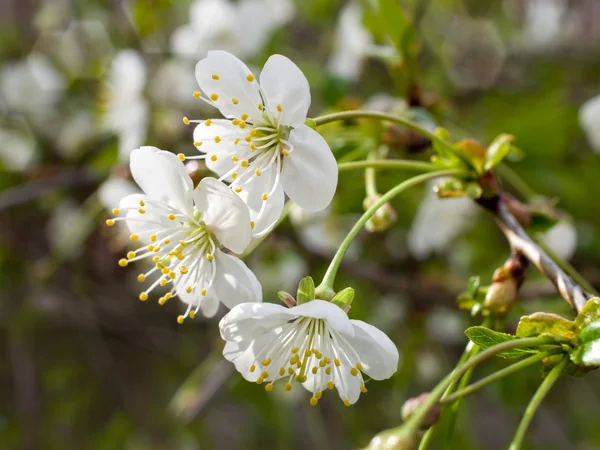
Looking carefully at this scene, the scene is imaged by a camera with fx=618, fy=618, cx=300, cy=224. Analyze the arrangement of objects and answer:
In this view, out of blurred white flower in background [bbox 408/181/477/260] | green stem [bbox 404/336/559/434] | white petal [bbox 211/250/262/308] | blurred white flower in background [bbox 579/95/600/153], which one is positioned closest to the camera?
green stem [bbox 404/336/559/434]

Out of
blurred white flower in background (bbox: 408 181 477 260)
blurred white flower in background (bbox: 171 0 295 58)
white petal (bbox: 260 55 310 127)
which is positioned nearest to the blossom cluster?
white petal (bbox: 260 55 310 127)

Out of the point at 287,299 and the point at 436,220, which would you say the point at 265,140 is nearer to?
the point at 287,299

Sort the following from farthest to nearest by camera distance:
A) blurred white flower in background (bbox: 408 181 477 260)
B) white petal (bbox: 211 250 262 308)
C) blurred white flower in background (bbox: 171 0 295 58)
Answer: blurred white flower in background (bbox: 171 0 295 58), blurred white flower in background (bbox: 408 181 477 260), white petal (bbox: 211 250 262 308)

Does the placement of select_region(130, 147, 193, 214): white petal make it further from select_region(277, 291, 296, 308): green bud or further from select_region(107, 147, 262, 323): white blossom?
select_region(277, 291, 296, 308): green bud

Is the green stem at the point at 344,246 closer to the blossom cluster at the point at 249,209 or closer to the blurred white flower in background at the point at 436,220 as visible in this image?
the blossom cluster at the point at 249,209

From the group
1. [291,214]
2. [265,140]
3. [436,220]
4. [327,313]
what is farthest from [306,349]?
[436,220]

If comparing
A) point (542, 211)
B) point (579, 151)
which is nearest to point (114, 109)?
point (542, 211)
